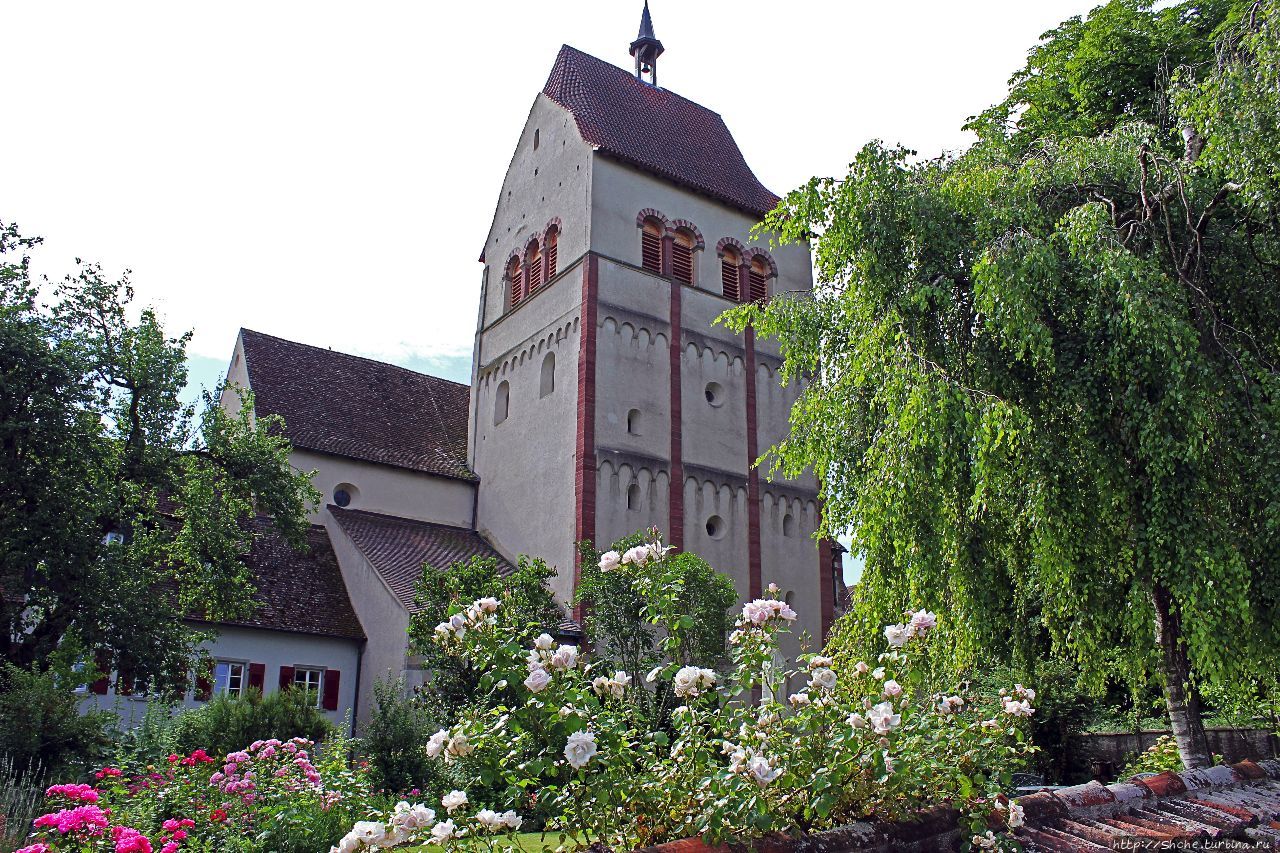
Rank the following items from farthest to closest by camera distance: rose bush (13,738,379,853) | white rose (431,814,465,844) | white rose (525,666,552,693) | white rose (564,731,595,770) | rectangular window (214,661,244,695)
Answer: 1. rectangular window (214,661,244,695)
2. rose bush (13,738,379,853)
3. white rose (525,666,552,693)
4. white rose (564,731,595,770)
5. white rose (431,814,465,844)

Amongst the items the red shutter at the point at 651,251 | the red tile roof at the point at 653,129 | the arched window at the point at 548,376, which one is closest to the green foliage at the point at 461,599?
the arched window at the point at 548,376

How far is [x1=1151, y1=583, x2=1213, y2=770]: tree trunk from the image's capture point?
912 cm

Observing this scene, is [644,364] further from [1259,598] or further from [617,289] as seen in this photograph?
[1259,598]

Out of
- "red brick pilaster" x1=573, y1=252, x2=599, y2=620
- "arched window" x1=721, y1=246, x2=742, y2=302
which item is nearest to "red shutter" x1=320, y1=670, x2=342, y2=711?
"red brick pilaster" x1=573, y1=252, x2=599, y2=620

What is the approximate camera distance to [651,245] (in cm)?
2561

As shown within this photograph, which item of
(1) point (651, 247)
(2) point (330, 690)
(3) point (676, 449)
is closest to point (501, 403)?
(3) point (676, 449)

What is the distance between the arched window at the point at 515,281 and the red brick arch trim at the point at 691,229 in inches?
180

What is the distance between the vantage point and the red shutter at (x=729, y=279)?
87.6ft

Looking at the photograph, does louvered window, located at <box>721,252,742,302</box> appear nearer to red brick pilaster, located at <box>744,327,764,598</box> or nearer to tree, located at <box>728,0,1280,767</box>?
red brick pilaster, located at <box>744,327,764,598</box>

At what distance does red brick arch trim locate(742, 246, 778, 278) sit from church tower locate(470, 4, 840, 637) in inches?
1.7

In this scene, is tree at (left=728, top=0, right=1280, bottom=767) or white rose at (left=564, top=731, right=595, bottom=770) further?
tree at (left=728, top=0, right=1280, bottom=767)

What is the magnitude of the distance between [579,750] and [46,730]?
1092 centimetres

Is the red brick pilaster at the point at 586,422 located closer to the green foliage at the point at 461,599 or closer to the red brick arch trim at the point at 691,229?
the green foliage at the point at 461,599

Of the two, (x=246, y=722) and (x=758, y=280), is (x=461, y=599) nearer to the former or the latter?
(x=246, y=722)
